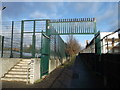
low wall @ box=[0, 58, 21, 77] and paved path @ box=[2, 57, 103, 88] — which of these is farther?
low wall @ box=[0, 58, 21, 77]

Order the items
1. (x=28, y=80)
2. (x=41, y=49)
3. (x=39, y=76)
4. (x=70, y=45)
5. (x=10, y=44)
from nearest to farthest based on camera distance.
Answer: (x=28, y=80) < (x=39, y=76) < (x=41, y=49) < (x=10, y=44) < (x=70, y=45)

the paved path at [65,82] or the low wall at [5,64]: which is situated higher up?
the low wall at [5,64]

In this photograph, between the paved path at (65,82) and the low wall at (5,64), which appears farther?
the low wall at (5,64)

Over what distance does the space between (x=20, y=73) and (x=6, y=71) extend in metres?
0.97

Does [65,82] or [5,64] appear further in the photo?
[5,64]

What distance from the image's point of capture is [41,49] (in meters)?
9.66

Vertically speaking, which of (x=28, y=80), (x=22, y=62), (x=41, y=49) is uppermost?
(x=41, y=49)

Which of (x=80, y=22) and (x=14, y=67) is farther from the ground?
(x=80, y=22)

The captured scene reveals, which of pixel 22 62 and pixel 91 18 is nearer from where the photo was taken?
pixel 22 62

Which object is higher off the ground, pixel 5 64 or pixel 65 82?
pixel 5 64

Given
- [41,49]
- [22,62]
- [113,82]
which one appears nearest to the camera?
[113,82]

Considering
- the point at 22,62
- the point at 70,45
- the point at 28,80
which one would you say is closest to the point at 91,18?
the point at 22,62

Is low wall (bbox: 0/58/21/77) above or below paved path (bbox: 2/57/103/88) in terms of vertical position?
above

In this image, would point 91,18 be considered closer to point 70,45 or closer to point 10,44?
point 10,44
